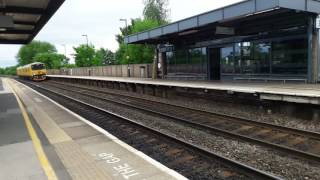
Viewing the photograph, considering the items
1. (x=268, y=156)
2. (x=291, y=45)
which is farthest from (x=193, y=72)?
(x=268, y=156)

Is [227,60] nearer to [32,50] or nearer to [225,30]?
[225,30]

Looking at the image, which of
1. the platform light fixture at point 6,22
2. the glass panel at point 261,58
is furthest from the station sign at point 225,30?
the platform light fixture at point 6,22

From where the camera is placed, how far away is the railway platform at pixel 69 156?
6133 mm

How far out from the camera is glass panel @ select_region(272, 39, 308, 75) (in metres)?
16.9

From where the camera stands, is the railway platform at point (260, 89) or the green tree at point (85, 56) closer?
the railway platform at point (260, 89)

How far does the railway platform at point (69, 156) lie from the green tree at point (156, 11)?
59990 millimetres

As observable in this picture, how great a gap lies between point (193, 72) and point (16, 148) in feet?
61.2

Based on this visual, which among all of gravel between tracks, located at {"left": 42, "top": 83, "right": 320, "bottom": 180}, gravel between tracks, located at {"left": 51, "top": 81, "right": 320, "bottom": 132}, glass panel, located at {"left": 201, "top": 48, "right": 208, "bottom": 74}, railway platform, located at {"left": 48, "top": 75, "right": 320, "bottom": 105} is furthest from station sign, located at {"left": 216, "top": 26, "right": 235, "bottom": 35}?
gravel between tracks, located at {"left": 42, "top": 83, "right": 320, "bottom": 180}

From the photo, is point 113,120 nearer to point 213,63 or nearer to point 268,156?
point 268,156

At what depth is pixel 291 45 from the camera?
17.2 metres

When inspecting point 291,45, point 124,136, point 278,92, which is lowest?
point 124,136

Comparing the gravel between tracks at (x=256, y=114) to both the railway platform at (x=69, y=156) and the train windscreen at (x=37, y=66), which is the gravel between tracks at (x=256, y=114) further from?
the train windscreen at (x=37, y=66)

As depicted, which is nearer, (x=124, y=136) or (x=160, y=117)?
(x=124, y=136)

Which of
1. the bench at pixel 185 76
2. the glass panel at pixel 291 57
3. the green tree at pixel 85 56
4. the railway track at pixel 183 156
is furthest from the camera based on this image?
the green tree at pixel 85 56
